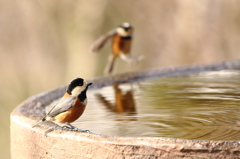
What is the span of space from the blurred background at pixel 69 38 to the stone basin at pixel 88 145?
16.9 ft

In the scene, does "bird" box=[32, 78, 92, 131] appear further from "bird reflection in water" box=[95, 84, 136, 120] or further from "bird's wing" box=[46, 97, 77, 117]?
"bird reflection in water" box=[95, 84, 136, 120]

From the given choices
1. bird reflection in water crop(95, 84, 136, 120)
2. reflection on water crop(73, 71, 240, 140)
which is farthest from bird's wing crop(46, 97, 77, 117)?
bird reflection in water crop(95, 84, 136, 120)

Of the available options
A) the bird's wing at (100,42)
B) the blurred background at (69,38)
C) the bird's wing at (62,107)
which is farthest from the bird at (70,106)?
the blurred background at (69,38)

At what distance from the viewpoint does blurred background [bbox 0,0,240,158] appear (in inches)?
275

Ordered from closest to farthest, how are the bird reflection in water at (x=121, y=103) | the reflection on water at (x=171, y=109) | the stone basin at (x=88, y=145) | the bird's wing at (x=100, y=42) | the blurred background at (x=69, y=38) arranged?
the stone basin at (x=88, y=145) < the reflection on water at (x=171, y=109) < the bird reflection in water at (x=121, y=103) < the bird's wing at (x=100, y=42) < the blurred background at (x=69, y=38)

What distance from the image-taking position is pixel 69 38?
25.0 ft

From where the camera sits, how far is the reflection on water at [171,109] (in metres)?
1.67

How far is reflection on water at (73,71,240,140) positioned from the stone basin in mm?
214

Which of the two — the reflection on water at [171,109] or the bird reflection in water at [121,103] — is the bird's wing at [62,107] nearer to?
the reflection on water at [171,109]

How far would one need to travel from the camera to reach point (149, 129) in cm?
171

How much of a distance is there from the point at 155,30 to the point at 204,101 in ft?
17.2

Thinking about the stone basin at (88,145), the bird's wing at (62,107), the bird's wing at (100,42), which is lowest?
the bird's wing at (100,42)

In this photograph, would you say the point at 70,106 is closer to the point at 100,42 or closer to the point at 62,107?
the point at 62,107

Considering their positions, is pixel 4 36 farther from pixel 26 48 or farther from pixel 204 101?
pixel 204 101
